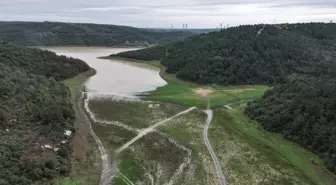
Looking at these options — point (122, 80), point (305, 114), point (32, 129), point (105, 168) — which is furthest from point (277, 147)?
point (122, 80)

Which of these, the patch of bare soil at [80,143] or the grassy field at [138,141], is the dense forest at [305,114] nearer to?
the grassy field at [138,141]

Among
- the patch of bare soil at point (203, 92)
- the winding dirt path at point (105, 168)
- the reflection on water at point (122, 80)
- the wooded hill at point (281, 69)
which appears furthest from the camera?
the reflection on water at point (122, 80)

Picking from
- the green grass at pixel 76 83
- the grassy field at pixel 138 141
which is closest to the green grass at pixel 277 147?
the grassy field at pixel 138 141

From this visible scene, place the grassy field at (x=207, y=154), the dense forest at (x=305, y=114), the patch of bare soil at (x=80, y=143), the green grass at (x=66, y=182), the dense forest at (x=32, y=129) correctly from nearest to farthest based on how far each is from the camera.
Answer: the green grass at (x=66, y=182) < the dense forest at (x=32, y=129) < the grassy field at (x=207, y=154) < the patch of bare soil at (x=80, y=143) < the dense forest at (x=305, y=114)

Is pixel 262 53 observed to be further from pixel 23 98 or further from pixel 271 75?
pixel 23 98

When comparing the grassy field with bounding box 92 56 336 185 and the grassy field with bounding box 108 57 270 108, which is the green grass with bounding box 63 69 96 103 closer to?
the grassy field with bounding box 92 56 336 185

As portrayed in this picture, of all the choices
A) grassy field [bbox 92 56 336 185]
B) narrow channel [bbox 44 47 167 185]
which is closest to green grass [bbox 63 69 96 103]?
narrow channel [bbox 44 47 167 185]

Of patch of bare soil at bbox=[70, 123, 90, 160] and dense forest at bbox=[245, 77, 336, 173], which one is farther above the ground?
dense forest at bbox=[245, 77, 336, 173]

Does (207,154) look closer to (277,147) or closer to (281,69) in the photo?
(277,147)
